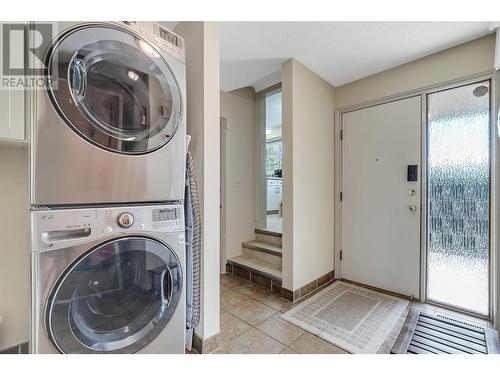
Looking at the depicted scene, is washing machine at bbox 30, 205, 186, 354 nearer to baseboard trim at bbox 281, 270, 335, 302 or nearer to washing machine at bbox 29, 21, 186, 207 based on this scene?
washing machine at bbox 29, 21, 186, 207

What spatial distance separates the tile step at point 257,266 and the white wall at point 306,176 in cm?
19

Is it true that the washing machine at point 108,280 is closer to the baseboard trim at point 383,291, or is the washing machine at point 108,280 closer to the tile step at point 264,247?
the tile step at point 264,247

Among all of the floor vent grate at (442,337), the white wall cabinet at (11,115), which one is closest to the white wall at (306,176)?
the floor vent grate at (442,337)

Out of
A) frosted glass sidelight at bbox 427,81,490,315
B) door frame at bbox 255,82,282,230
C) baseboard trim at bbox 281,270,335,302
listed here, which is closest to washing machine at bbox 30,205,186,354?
baseboard trim at bbox 281,270,335,302

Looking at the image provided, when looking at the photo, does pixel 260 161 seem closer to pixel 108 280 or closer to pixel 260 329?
pixel 260 329

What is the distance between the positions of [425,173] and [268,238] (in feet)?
5.93

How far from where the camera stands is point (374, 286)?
7.90 ft

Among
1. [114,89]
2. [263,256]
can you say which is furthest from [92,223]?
[263,256]

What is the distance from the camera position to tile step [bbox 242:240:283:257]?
2.59 m

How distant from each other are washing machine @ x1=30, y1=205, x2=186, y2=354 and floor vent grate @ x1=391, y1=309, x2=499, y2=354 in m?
1.52

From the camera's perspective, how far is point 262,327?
1741 mm
